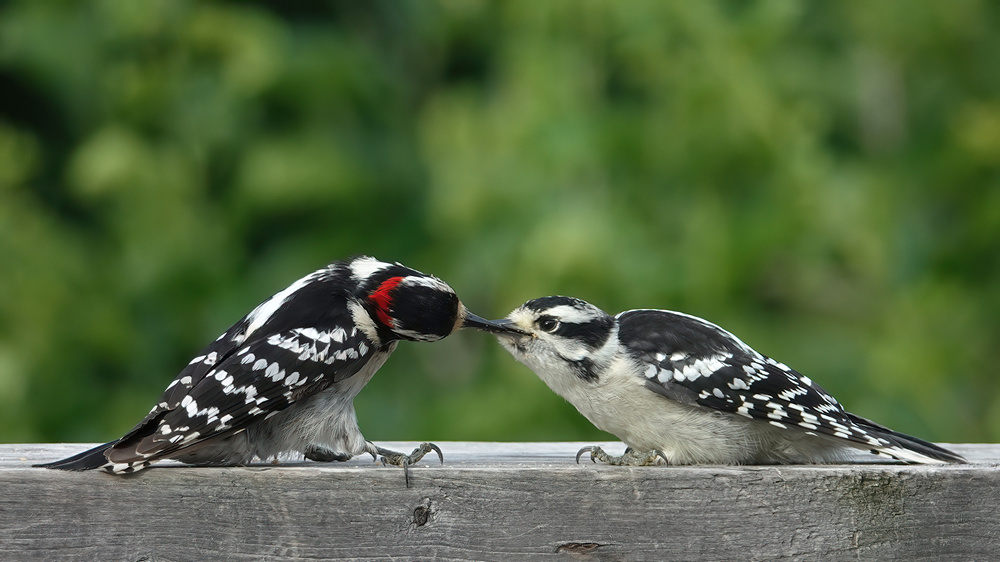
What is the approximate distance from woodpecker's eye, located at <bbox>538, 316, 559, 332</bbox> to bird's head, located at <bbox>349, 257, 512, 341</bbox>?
0.64 ft

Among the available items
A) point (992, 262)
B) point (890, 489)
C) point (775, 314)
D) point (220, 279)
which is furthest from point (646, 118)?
point (890, 489)

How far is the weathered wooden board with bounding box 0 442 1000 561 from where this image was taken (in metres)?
2.67

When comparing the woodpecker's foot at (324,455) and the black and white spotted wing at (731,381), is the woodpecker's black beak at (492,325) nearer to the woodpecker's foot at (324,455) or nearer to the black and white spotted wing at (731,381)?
the black and white spotted wing at (731,381)

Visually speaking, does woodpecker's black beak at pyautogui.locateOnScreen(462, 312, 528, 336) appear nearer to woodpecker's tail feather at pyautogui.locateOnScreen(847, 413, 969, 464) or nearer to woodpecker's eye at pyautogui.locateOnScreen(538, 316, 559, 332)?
woodpecker's eye at pyautogui.locateOnScreen(538, 316, 559, 332)

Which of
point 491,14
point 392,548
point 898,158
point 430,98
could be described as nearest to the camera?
point 392,548

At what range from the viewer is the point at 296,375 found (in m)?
2.94

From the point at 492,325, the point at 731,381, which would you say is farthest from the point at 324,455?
the point at 731,381

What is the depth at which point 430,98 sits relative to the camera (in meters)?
Answer: 7.68

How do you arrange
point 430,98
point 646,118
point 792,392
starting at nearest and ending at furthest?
point 792,392, point 646,118, point 430,98

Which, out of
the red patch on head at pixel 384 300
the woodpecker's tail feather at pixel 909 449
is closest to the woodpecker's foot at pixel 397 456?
the red patch on head at pixel 384 300

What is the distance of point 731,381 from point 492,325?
2.54ft

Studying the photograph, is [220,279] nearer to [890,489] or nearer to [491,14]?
[491,14]

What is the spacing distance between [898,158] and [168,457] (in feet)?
16.6

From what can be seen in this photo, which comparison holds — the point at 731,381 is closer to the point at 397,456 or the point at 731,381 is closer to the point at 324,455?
the point at 397,456
